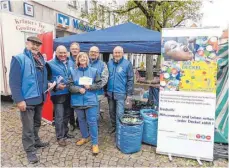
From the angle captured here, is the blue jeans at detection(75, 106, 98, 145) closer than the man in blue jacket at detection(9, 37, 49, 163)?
No

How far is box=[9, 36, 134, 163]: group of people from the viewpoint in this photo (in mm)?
2891

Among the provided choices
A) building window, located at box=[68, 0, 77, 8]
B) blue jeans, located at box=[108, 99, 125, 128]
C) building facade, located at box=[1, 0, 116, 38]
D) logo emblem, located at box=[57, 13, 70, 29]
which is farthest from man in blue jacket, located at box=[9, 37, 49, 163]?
building window, located at box=[68, 0, 77, 8]

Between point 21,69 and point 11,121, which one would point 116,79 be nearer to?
point 21,69

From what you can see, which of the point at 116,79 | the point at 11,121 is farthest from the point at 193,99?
the point at 11,121

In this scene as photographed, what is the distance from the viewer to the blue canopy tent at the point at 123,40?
4180 mm

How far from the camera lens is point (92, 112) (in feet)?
10.7

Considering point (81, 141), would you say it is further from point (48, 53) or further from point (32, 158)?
point (48, 53)

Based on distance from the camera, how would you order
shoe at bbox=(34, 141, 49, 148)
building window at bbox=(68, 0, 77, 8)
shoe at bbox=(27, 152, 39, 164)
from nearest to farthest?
shoe at bbox=(27, 152, 39, 164), shoe at bbox=(34, 141, 49, 148), building window at bbox=(68, 0, 77, 8)

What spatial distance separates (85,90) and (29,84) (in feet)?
2.61

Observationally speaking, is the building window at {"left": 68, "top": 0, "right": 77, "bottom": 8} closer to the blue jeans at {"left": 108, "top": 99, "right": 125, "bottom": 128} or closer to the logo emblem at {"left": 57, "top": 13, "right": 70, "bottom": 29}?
the logo emblem at {"left": 57, "top": 13, "right": 70, "bottom": 29}

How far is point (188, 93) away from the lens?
126 inches

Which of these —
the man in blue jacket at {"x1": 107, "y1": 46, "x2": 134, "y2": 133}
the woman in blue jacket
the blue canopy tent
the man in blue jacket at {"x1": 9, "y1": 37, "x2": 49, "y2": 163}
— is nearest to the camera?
the man in blue jacket at {"x1": 9, "y1": 37, "x2": 49, "y2": 163}

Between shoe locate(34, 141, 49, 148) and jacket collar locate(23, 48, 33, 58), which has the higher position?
jacket collar locate(23, 48, 33, 58)

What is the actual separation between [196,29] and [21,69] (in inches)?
101
